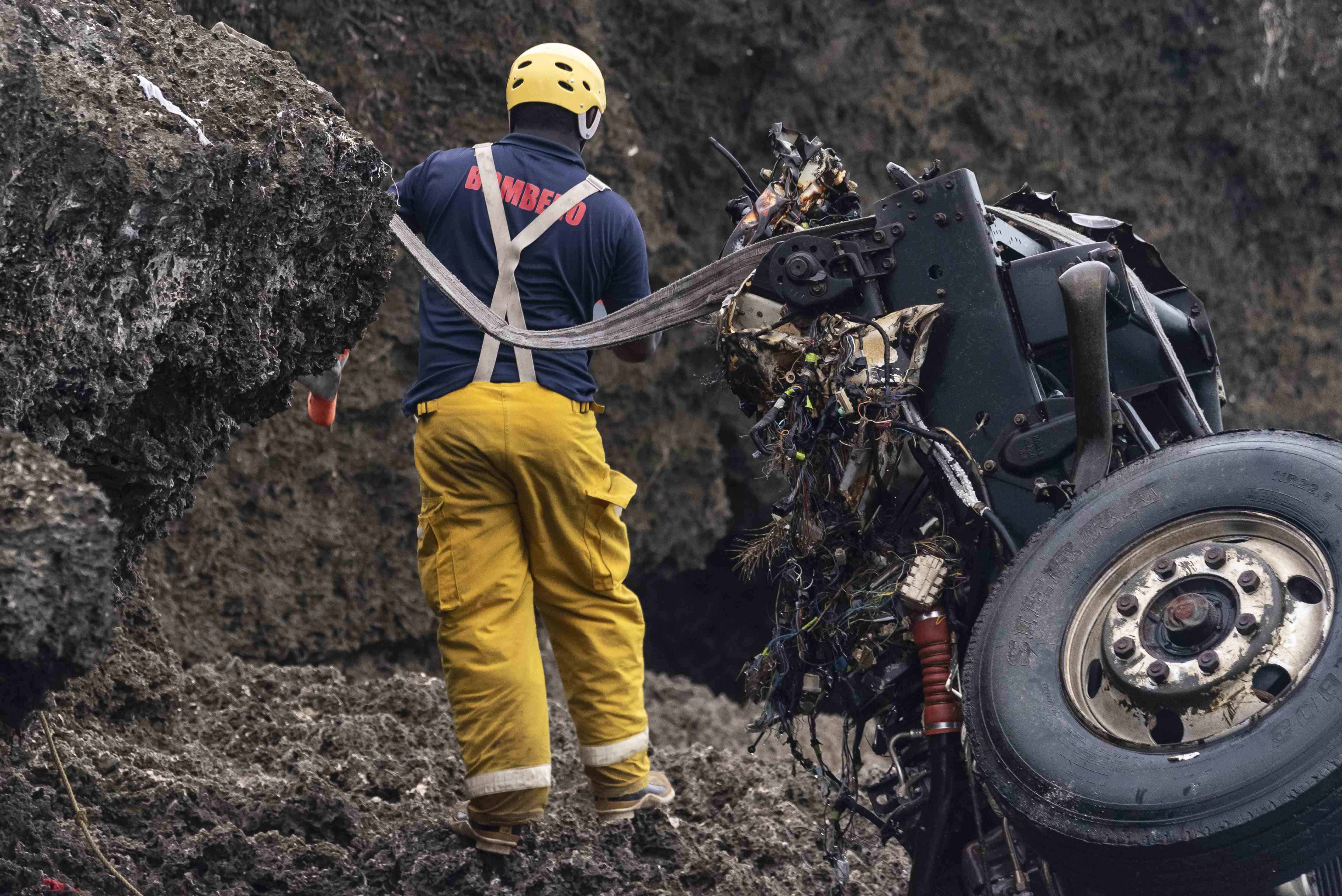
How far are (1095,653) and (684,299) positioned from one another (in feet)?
3.49

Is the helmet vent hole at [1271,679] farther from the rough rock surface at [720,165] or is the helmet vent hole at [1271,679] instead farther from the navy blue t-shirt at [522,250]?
the rough rock surface at [720,165]

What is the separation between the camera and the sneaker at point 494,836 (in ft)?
9.81

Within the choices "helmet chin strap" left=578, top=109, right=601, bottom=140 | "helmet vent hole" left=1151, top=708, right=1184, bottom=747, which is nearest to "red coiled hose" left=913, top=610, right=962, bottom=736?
"helmet vent hole" left=1151, top=708, right=1184, bottom=747

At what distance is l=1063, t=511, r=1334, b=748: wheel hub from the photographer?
1.95 m

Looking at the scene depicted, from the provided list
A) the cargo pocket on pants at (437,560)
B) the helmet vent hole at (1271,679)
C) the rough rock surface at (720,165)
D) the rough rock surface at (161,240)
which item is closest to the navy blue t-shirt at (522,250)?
the cargo pocket on pants at (437,560)

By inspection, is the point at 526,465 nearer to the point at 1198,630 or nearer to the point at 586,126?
the point at 586,126

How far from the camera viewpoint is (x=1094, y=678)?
2.14 metres

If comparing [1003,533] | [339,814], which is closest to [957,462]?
[1003,533]

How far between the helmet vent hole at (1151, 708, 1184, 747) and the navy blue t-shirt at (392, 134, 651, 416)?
4.79ft

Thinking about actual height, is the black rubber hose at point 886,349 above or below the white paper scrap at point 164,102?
below

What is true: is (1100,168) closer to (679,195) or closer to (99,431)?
(679,195)

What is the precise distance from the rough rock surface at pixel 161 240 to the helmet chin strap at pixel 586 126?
Result: 29.0 inches

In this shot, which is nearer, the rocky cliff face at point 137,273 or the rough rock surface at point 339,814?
the rocky cliff face at point 137,273

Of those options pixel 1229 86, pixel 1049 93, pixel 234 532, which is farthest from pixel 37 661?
pixel 1229 86
